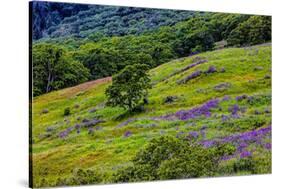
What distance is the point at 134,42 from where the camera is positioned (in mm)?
13031

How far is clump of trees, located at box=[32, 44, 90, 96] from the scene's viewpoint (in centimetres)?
1188

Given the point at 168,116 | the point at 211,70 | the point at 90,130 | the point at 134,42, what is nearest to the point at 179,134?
the point at 168,116

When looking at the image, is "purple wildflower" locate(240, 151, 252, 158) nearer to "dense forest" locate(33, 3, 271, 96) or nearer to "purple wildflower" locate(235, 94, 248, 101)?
"purple wildflower" locate(235, 94, 248, 101)

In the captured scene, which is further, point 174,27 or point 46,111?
point 174,27

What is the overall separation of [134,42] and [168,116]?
1.63 meters

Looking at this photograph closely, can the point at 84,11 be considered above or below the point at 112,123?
above

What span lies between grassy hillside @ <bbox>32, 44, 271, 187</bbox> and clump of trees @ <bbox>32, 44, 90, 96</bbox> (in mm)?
153

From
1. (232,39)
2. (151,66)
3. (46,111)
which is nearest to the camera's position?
(46,111)

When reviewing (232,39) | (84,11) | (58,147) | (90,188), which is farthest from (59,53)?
(232,39)

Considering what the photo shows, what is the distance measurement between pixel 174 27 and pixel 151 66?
0.99m

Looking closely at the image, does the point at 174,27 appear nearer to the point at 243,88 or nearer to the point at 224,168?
the point at 243,88

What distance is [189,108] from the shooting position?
43.8 ft

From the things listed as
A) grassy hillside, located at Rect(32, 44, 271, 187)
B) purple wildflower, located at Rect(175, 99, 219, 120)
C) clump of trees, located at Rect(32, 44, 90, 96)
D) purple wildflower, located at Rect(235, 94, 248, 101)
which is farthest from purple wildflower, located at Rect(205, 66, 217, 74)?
clump of trees, located at Rect(32, 44, 90, 96)

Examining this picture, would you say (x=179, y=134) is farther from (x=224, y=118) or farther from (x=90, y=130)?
(x=90, y=130)
